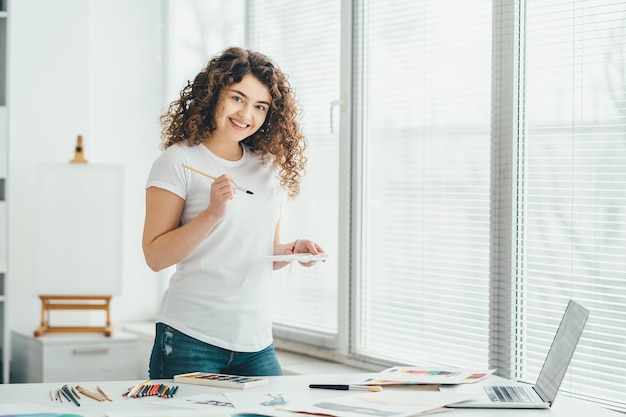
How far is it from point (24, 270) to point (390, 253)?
6.31ft

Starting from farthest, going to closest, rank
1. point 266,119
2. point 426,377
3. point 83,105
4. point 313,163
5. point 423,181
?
1. point 83,105
2. point 313,163
3. point 423,181
4. point 266,119
5. point 426,377

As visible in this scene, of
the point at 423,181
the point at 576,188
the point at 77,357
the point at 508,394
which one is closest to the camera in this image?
the point at 508,394

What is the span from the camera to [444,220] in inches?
120

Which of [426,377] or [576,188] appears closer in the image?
[426,377]

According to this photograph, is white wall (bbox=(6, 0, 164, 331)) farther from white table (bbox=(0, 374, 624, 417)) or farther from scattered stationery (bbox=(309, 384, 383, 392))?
scattered stationery (bbox=(309, 384, 383, 392))

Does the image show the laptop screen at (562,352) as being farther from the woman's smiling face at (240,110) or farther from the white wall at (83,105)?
the white wall at (83,105)

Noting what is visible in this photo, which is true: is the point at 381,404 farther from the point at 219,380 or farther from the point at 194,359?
→ the point at 194,359

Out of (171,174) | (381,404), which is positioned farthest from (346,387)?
(171,174)

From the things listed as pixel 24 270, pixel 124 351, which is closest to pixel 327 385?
pixel 124 351

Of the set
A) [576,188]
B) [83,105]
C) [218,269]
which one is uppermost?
[83,105]

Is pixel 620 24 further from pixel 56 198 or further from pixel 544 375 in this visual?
pixel 56 198

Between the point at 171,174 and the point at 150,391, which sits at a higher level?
the point at 171,174

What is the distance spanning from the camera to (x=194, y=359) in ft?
7.18

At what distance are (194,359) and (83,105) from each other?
2.44m
